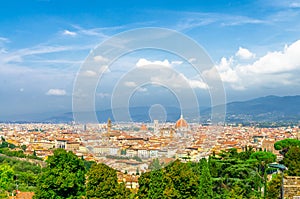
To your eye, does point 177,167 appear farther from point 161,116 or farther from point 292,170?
point 292,170

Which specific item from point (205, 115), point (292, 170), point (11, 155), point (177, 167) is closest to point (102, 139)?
point (205, 115)

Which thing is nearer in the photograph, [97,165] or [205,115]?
[205,115]

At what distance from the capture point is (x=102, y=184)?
9.53m

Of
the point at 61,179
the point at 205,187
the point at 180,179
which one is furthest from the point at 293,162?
the point at 61,179

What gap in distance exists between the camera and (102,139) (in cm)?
668

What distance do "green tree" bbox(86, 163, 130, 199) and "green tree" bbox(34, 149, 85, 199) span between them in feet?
1.03

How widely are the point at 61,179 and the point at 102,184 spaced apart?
1.01 metres

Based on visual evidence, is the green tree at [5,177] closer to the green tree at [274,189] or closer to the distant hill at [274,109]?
the green tree at [274,189]

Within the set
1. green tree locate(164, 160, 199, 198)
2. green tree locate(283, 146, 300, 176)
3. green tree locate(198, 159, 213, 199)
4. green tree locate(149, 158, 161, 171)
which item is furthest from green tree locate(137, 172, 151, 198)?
green tree locate(283, 146, 300, 176)

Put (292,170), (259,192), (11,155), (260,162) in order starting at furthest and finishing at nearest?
(11,155)
(260,162)
(292,170)
(259,192)

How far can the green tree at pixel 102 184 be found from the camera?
948 cm

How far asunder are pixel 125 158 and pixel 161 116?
974 millimetres

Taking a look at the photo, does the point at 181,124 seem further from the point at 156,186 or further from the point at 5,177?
the point at 5,177

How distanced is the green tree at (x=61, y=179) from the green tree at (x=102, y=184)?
313 millimetres
